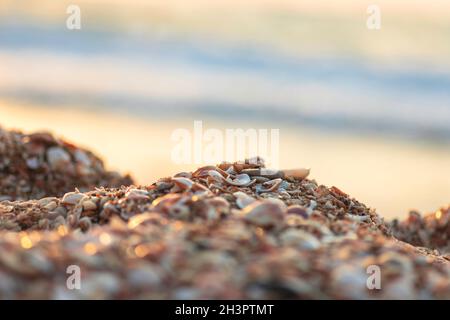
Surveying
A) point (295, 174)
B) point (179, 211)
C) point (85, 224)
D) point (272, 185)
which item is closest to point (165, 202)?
point (179, 211)

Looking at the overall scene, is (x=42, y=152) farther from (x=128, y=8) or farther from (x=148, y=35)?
(x=128, y=8)

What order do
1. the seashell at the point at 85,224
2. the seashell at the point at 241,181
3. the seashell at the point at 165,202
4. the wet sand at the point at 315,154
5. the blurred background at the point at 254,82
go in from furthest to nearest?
the blurred background at the point at 254,82
the wet sand at the point at 315,154
the seashell at the point at 241,181
the seashell at the point at 85,224
the seashell at the point at 165,202

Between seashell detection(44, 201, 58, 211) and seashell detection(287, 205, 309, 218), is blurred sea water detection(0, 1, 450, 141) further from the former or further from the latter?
seashell detection(287, 205, 309, 218)

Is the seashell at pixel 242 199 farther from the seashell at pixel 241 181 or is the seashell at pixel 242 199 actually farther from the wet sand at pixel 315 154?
the wet sand at pixel 315 154

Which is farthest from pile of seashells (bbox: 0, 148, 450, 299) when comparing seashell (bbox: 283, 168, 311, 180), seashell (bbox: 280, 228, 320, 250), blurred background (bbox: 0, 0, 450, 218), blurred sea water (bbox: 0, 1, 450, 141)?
blurred sea water (bbox: 0, 1, 450, 141)

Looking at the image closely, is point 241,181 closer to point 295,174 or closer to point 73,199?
point 295,174

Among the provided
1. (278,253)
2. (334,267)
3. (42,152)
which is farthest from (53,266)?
(42,152)

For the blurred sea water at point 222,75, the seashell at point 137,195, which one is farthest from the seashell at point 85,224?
the blurred sea water at point 222,75
